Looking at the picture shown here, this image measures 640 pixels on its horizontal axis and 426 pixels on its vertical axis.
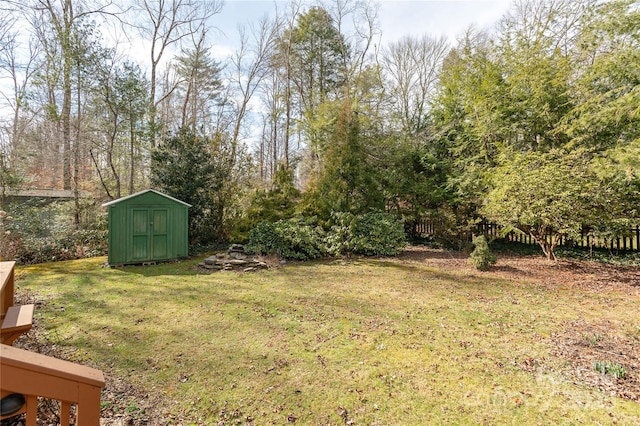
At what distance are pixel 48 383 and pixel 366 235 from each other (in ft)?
29.3

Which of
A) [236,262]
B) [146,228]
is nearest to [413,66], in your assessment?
[236,262]

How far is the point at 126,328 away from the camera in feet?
13.2

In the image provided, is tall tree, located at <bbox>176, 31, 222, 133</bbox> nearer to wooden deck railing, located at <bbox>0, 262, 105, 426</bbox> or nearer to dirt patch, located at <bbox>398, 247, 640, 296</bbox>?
dirt patch, located at <bbox>398, 247, 640, 296</bbox>

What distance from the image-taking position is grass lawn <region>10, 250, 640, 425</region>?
249 centimetres

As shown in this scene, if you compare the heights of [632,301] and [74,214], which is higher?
[74,214]

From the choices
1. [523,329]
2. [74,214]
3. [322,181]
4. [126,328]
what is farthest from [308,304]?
[74,214]

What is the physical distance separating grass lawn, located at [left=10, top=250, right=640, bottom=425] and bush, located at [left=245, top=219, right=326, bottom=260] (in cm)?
230

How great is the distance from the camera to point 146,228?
322 inches

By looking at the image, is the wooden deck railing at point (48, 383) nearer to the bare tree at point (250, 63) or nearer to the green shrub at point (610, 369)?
the green shrub at point (610, 369)

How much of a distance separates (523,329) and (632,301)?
2980mm

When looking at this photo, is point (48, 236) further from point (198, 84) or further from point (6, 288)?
point (198, 84)

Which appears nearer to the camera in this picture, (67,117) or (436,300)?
(436,300)

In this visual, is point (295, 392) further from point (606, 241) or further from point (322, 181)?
point (606, 241)

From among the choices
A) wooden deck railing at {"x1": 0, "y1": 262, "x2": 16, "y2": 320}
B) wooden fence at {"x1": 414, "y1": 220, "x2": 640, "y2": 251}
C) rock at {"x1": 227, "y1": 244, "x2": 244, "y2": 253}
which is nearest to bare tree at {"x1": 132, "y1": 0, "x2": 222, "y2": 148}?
rock at {"x1": 227, "y1": 244, "x2": 244, "y2": 253}
